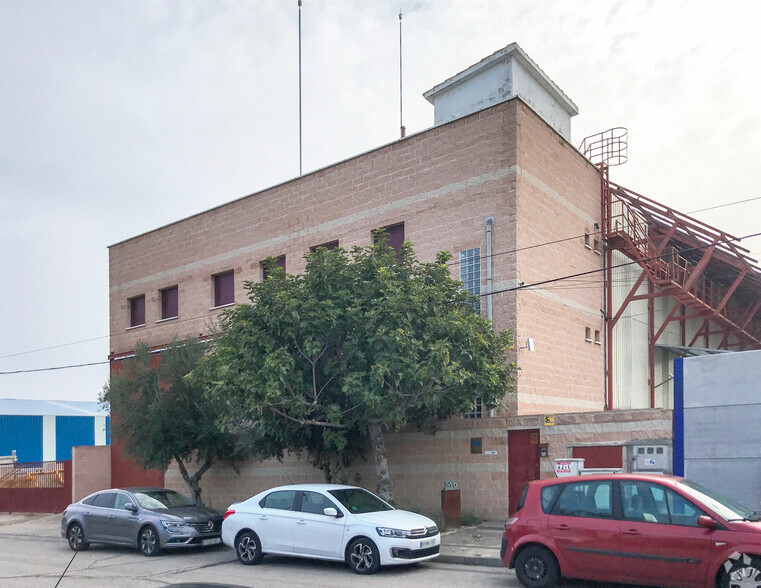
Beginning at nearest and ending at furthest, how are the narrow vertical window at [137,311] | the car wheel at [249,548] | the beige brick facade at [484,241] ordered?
the car wheel at [249,548]
the beige brick facade at [484,241]
the narrow vertical window at [137,311]

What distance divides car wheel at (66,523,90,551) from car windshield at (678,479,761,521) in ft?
41.4

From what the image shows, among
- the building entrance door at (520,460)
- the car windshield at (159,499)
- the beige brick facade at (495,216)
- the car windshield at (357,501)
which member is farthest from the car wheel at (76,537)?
the beige brick facade at (495,216)

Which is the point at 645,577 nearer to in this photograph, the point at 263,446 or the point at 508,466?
the point at 508,466

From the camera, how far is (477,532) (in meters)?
15.8

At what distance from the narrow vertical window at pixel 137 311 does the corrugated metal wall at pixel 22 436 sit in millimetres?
22993

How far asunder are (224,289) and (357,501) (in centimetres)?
1480

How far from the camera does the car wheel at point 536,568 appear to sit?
10133mm

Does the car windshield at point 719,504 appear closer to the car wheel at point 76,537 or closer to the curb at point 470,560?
the curb at point 470,560

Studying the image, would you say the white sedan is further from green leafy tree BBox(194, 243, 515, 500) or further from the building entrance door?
the building entrance door

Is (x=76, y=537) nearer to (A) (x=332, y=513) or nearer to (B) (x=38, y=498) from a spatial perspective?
(A) (x=332, y=513)

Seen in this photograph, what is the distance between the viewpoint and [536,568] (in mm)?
10250

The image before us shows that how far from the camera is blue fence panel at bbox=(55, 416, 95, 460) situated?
2047 inches

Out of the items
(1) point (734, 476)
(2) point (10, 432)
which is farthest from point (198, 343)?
(2) point (10, 432)

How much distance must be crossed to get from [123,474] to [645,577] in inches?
899
